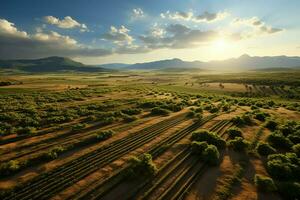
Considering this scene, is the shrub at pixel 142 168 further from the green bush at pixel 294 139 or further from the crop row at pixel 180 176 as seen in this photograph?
the green bush at pixel 294 139

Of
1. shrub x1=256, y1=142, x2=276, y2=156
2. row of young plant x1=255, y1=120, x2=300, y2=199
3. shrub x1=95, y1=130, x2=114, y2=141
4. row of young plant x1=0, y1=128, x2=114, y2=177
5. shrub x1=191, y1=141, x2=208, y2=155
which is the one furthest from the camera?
shrub x1=95, y1=130, x2=114, y2=141

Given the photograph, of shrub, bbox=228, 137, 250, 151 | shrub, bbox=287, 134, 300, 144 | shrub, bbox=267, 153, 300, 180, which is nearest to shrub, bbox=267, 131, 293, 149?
shrub, bbox=287, 134, 300, 144

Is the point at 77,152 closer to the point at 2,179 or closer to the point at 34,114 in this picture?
the point at 2,179

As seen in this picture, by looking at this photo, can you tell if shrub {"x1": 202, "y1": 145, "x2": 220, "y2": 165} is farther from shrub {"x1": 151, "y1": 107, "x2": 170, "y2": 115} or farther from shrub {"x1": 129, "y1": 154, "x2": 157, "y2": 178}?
shrub {"x1": 151, "y1": 107, "x2": 170, "y2": 115}

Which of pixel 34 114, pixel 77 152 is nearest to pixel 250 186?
pixel 77 152

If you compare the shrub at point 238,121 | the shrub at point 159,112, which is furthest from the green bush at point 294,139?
the shrub at point 159,112
